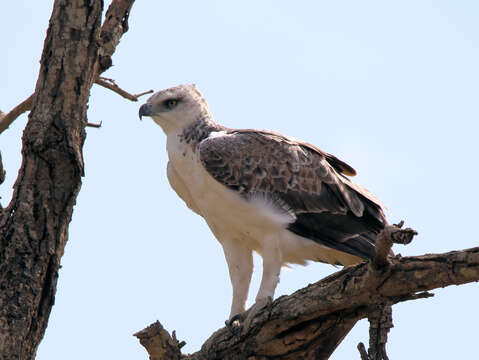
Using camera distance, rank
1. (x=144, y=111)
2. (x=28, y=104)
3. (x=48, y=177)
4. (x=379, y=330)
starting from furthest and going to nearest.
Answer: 1. (x=144, y=111)
2. (x=28, y=104)
3. (x=379, y=330)
4. (x=48, y=177)

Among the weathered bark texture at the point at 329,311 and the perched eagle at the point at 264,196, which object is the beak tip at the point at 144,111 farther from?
the weathered bark texture at the point at 329,311

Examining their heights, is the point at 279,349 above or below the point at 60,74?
below

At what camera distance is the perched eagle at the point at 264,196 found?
838 centimetres

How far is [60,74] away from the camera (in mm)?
6508

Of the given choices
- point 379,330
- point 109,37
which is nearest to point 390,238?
point 379,330

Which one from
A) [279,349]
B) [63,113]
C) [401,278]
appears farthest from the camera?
[279,349]

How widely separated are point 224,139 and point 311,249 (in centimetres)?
146

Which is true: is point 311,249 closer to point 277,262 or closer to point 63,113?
point 277,262

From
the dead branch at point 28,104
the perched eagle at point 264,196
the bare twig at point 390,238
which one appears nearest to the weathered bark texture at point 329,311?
the bare twig at point 390,238

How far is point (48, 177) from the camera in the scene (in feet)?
21.2

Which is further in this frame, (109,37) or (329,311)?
(109,37)

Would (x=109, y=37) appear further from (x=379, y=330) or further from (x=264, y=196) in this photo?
(x=379, y=330)

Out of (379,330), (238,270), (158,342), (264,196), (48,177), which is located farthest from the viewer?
(238,270)

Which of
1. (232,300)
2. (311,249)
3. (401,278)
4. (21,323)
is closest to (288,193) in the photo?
(311,249)
